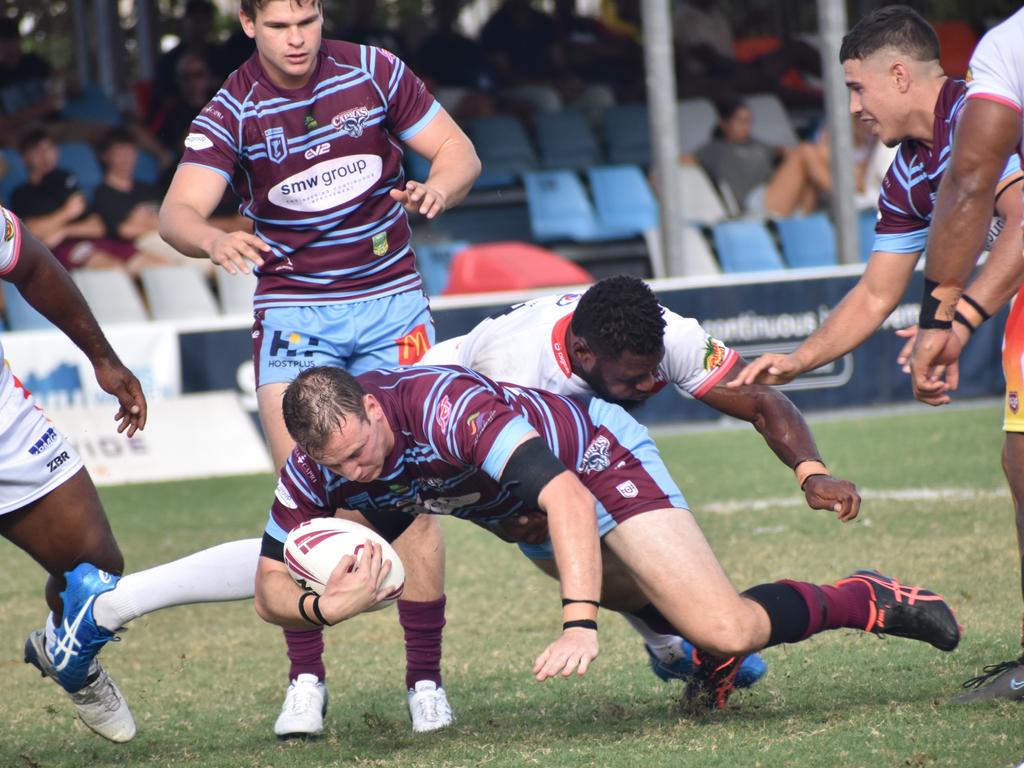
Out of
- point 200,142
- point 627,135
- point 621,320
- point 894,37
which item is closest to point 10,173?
point 627,135

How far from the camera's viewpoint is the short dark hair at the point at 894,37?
4.61 metres

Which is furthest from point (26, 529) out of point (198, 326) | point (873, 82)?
point (198, 326)

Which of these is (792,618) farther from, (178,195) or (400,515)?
(178,195)

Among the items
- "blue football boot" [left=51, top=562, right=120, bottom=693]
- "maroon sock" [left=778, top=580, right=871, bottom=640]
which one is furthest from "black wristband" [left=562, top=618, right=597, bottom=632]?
"blue football boot" [left=51, top=562, right=120, bottom=693]

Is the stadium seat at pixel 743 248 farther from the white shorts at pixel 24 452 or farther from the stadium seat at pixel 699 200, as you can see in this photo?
the white shorts at pixel 24 452

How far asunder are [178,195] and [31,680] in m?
2.16

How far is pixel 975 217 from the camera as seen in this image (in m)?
4.02

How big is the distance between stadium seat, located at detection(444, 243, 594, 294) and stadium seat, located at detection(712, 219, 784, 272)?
2.07 meters

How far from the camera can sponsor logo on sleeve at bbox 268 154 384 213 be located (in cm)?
501

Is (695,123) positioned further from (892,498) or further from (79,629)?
(79,629)

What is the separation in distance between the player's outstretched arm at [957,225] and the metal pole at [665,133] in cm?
927

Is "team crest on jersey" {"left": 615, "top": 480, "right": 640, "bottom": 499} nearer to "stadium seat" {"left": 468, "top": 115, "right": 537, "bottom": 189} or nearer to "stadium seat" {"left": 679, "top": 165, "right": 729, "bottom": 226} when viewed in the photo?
"stadium seat" {"left": 679, "top": 165, "right": 729, "bottom": 226}

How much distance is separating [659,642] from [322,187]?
1868mm

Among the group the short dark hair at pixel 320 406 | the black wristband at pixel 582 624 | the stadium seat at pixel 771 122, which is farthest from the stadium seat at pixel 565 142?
the black wristband at pixel 582 624
